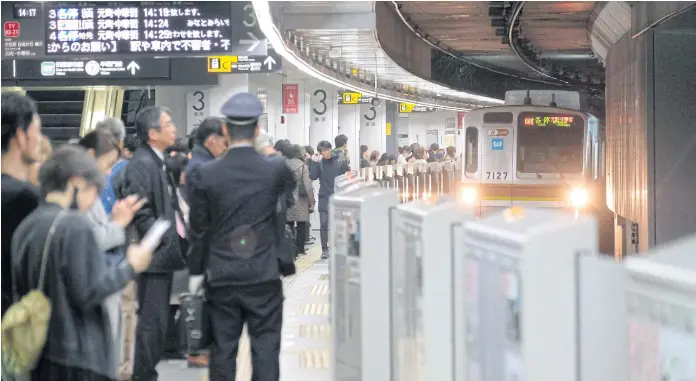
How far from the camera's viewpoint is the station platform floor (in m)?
7.52

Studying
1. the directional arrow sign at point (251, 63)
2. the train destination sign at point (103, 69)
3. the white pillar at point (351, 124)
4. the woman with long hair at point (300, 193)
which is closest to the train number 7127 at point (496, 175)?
the woman with long hair at point (300, 193)

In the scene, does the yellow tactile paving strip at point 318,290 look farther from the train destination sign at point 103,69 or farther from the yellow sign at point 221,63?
the train destination sign at point 103,69

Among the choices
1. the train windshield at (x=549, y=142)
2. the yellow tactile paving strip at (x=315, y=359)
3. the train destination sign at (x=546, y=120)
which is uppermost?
the train destination sign at (x=546, y=120)

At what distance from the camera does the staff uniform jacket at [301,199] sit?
1460 cm

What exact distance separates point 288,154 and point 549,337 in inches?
481

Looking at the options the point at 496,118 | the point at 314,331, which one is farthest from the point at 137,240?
the point at 496,118

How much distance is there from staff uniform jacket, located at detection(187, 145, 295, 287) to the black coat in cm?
95

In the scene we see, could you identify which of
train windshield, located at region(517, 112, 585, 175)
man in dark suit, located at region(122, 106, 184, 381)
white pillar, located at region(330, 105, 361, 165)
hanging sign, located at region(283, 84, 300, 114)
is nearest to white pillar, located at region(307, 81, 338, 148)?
hanging sign, located at region(283, 84, 300, 114)

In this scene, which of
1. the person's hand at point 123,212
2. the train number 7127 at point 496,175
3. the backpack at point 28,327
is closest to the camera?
the backpack at point 28,327

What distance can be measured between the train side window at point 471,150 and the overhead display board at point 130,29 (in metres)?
4.01

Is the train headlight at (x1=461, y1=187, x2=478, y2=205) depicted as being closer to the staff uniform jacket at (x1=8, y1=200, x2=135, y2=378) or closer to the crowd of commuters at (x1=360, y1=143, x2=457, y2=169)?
the crowd of commuters at (x1=360, y1=143, x2=457, y2=169)

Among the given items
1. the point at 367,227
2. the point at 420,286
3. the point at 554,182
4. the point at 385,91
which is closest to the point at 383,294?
the point at 367,227

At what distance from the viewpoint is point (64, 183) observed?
4.27 metres

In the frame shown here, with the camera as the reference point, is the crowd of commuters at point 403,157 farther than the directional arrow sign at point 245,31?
Yes
